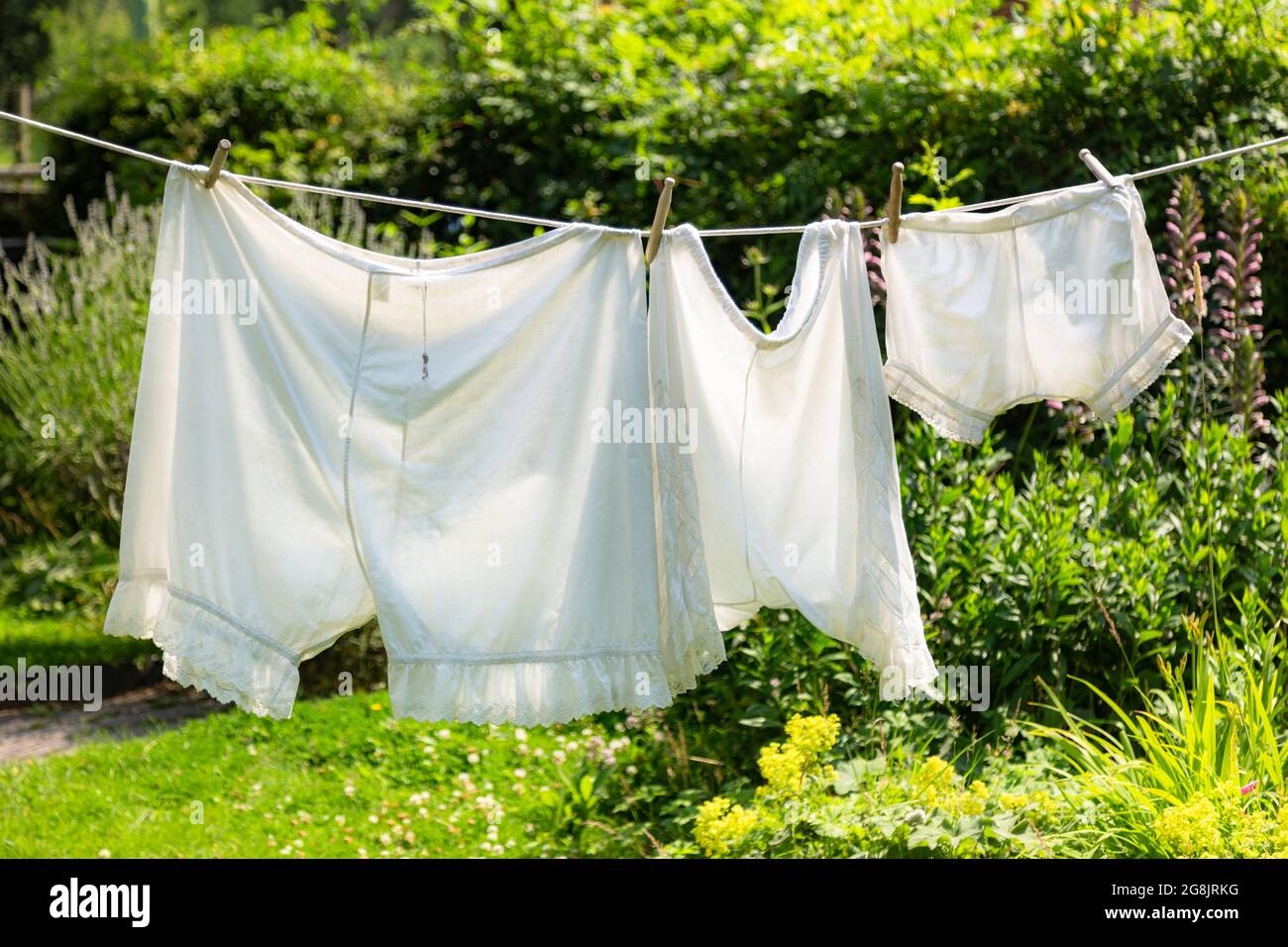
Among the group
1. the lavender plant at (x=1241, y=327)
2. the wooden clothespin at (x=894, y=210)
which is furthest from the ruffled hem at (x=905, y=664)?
the lavender plant at (x=1241, y=327)

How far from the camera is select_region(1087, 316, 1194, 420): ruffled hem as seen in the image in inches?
110

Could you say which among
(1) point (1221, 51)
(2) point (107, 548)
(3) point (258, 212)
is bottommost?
(2) point (107, 548)

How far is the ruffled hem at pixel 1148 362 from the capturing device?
280cm

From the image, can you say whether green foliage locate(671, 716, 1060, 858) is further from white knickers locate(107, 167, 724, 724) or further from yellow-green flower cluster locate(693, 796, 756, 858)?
white knickers locate(107, 167, 724, 724)

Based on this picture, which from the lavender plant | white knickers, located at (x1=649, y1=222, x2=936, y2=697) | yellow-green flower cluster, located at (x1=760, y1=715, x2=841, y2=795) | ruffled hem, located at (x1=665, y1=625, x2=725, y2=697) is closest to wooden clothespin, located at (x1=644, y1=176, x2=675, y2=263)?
white knickers, located at (x1=649, y1=222, x2=936, y2=697)

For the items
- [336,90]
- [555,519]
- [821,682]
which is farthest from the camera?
[336,90]

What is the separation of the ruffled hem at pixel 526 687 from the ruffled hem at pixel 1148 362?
114 centimetres

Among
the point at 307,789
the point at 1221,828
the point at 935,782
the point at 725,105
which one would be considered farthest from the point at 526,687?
the point at 725,105

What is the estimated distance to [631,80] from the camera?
620 cm

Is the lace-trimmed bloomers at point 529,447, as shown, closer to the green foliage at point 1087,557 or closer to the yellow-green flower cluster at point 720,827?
the yellow-green flower cluster at point 720,827

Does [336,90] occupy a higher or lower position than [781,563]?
higher

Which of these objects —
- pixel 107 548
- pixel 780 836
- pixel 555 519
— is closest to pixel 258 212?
pixel 555 519
